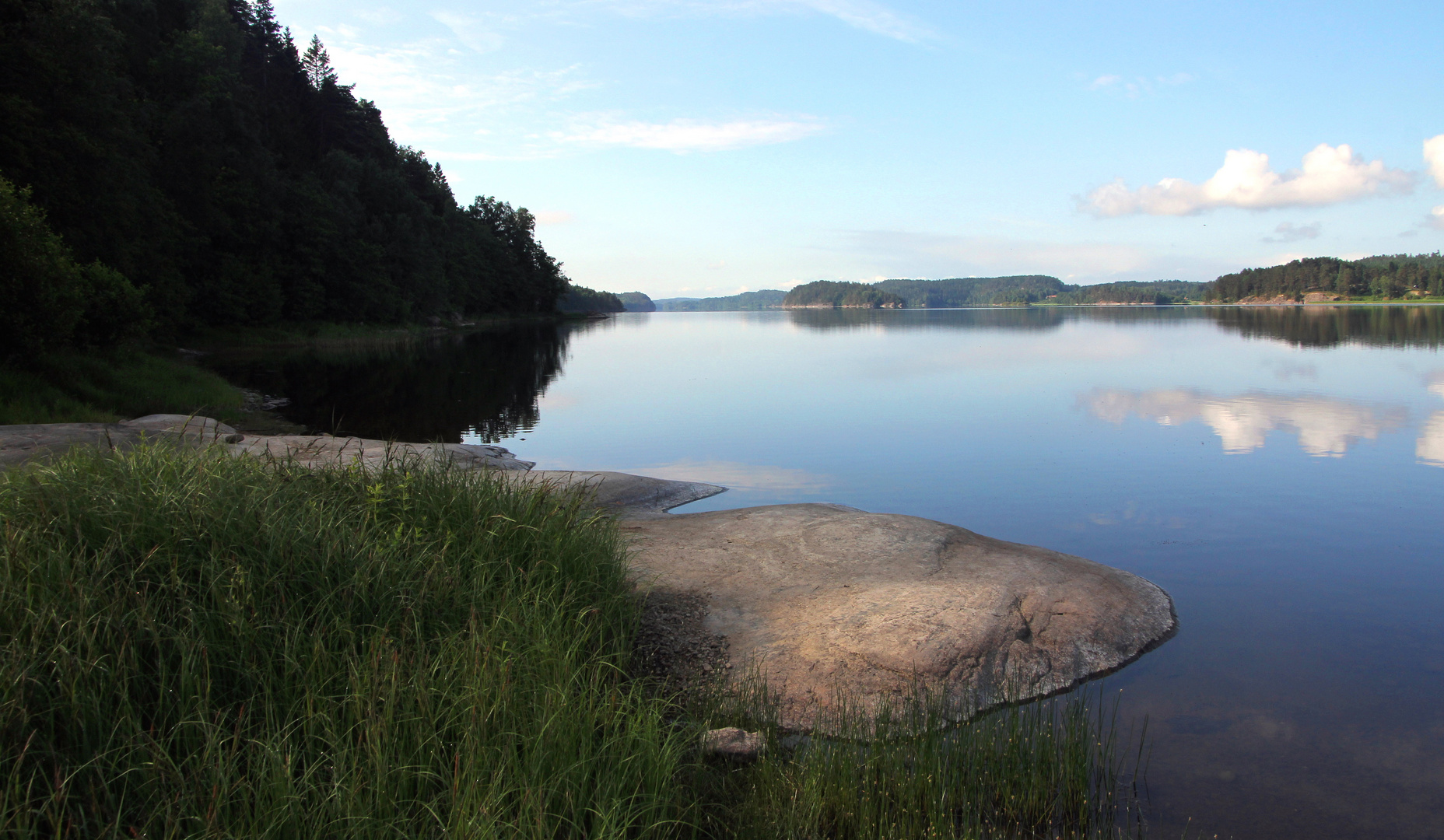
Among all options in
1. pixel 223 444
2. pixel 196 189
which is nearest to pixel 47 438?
pixel 223 444

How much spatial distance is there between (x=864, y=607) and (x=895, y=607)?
0.30m

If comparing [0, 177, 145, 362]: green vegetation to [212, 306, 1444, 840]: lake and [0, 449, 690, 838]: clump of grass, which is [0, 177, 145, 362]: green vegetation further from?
[0, 449, 690, 838]: clump of grass

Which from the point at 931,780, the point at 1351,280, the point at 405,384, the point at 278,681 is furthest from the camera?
the point at 1351,280

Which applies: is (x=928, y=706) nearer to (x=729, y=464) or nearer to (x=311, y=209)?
(x=729, y=464)

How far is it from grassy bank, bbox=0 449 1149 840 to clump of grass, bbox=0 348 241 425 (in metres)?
8.80

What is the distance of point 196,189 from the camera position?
1697 inches

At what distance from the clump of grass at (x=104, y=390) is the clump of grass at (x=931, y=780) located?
462 inches

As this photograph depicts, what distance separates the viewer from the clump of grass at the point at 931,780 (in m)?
4.87

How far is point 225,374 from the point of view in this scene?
110ft

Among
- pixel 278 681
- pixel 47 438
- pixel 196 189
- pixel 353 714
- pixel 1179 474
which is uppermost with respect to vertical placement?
pixel 196 189

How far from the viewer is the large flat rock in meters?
7.08

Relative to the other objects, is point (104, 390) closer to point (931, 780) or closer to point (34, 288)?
point (34, 288)

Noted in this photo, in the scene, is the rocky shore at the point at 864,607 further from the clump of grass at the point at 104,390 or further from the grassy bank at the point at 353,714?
the clump of grass at the point at 104,390

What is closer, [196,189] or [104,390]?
[104,390]
